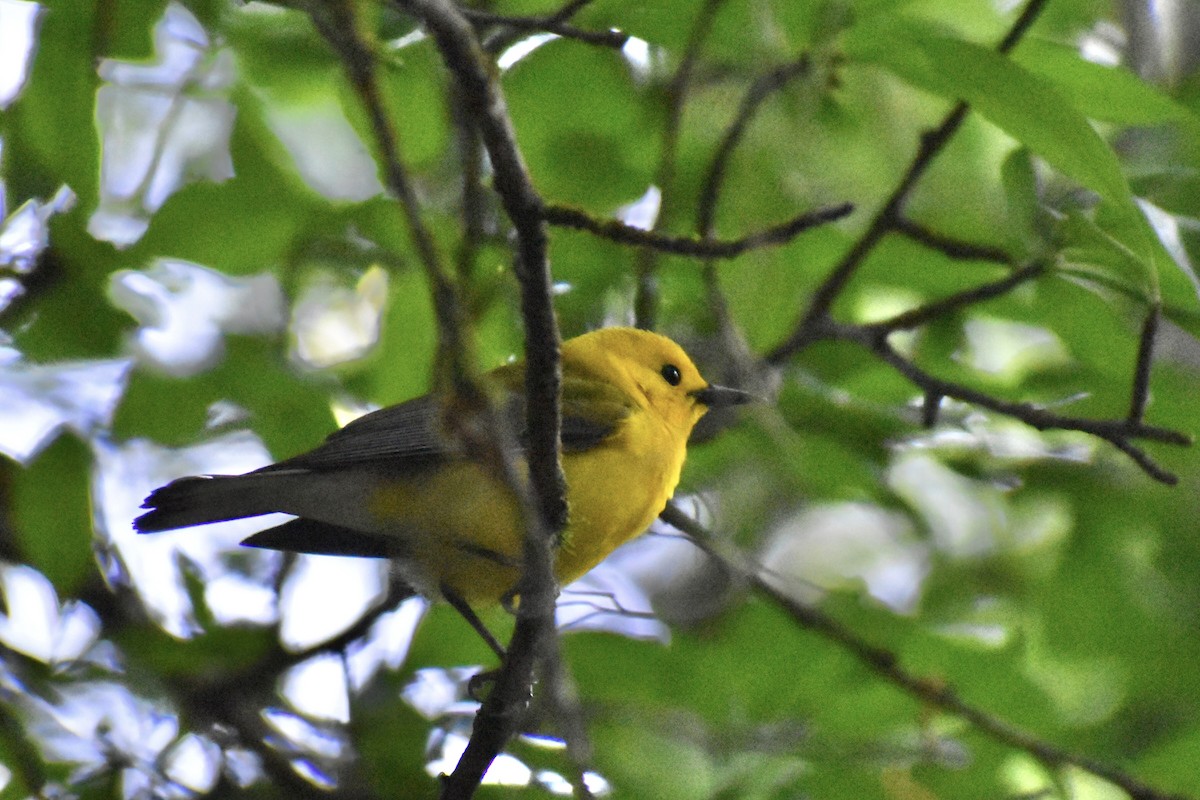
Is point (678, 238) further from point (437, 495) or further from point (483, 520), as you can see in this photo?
point (437, 495)

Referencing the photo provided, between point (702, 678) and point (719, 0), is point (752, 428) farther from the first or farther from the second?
point (719, 0)

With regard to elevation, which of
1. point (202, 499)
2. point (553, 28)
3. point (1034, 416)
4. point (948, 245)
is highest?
point (553, 28)

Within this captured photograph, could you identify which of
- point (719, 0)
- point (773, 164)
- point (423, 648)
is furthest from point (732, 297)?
point (423, 648)

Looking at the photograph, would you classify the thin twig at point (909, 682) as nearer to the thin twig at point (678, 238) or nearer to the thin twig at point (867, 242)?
the thin twig at point (867, 242)

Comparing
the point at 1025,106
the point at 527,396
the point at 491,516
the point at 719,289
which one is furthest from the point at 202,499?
the point at 1025,106

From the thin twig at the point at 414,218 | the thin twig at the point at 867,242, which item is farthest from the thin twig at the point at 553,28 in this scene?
the thin twig at the point at 867,242

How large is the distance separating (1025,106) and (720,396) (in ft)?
6.21

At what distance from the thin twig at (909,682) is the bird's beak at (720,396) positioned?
0.44m

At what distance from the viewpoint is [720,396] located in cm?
435

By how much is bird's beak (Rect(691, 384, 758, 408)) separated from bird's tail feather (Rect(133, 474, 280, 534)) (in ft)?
5.12

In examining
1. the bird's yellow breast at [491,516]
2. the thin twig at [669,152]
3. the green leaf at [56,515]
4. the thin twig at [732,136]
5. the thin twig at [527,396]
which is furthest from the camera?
the bird's yellow breast at [491,516]

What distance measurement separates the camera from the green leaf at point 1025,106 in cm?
258

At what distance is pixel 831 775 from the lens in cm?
326

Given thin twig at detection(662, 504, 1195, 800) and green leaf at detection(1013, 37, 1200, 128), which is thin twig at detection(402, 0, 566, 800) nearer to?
thin twig at detection(662, 504, 1195, 800)
